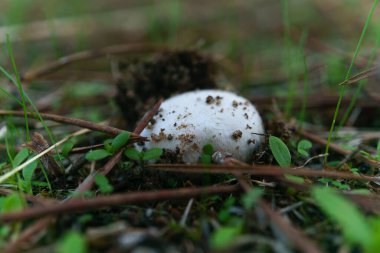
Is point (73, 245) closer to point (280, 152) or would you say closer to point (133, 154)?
point (133, 154)

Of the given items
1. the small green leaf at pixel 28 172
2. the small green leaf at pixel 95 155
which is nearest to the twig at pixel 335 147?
the small green leaf at pixel 95 155

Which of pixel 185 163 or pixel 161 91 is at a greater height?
pixel 161 91

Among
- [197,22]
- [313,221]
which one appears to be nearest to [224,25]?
[197,22]

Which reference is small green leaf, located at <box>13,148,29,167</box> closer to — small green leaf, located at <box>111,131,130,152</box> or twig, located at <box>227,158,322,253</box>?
small green leaf, located at <box>111,131,130,152</box>

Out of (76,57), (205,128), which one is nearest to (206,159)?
(205,128)

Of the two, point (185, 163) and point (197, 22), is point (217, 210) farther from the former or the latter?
point (197, 22)

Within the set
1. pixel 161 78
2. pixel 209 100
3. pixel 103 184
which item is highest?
pixel 161 78

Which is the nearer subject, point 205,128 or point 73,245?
point 73,245
